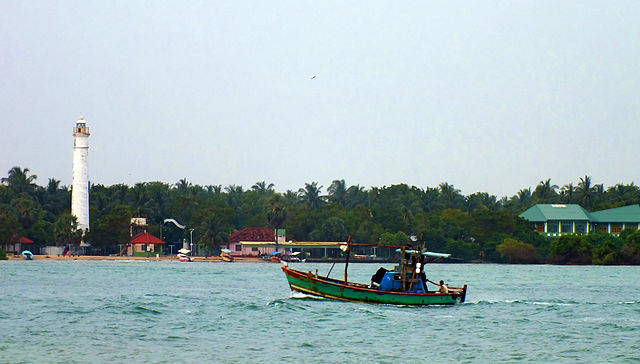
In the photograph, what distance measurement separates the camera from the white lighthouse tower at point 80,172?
151625mm

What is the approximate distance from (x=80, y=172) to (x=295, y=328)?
11231 cm

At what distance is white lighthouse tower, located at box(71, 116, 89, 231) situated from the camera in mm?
151625

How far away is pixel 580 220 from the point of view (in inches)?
6535

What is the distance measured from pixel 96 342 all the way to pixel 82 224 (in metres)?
122

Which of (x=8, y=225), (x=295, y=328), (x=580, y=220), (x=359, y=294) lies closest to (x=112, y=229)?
(x=8, y=225)

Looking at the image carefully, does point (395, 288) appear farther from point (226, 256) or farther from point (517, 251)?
point (226, 256)

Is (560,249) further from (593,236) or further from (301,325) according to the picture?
(301,325)

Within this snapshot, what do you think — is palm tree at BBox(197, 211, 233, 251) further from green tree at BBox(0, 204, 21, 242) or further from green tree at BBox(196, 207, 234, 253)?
green tree at BBox(0, 204, 21, 242)

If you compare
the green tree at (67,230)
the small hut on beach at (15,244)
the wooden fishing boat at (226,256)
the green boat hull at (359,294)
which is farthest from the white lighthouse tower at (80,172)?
the green boat hull at (359,294)

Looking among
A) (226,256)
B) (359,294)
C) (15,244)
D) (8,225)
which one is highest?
(8,225)

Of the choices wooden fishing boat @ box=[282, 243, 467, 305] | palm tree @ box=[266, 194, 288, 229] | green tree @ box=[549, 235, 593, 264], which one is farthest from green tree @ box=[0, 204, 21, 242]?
wooden fishing boat @ box=[282, 243, 467, 305]

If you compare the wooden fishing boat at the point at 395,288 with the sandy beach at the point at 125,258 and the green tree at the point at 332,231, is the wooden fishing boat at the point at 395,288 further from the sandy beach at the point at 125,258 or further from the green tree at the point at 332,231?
the green tree at the point at 332,231

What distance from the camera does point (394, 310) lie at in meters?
54.0

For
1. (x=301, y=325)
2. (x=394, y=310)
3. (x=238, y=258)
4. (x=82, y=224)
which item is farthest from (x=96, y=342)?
(x=238, y=258)
